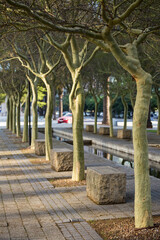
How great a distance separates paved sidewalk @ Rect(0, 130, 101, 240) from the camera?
23.1 ft

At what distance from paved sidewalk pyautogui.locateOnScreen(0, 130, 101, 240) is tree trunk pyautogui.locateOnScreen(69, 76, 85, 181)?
3.18ft

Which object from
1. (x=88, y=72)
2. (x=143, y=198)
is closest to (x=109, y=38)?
(x=143, y=198)

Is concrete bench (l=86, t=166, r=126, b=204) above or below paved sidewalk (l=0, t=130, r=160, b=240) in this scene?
above

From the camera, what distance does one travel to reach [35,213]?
8453mm

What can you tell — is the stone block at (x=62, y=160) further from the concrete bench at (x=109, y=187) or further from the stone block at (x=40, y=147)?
the concrete bench at (x=109, y=187)

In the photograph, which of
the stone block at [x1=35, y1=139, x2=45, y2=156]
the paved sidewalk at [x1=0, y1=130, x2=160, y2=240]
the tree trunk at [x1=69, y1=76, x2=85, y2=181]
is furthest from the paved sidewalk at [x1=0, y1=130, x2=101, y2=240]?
the stone block at [x1=35, y1=139, x2=45, y2=156]

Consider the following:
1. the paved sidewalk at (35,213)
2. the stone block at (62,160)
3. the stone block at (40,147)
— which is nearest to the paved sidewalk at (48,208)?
the paved sidewalk at (35,213)

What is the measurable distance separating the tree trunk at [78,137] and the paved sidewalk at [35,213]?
0.97m

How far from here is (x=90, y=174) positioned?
393 inches

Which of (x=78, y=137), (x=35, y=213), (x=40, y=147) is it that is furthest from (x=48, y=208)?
(x=40, y=147)

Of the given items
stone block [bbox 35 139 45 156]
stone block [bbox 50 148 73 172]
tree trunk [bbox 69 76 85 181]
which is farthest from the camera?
stone block [bbox 35 139 45 156]

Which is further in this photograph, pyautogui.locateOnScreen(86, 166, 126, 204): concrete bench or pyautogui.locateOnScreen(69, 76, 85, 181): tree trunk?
pyautogui.locateOnScreen(69, 76, 85, 181): tree trunk

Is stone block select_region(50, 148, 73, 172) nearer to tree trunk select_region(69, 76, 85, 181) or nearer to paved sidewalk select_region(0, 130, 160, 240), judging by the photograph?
paved sidewalk select_region(0, 130, 160, 240)

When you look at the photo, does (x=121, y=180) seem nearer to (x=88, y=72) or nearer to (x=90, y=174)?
(x=90, y=174)
